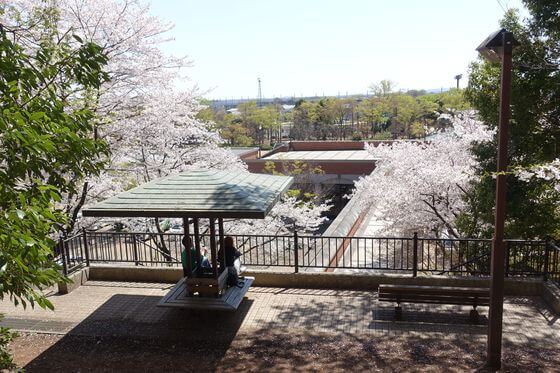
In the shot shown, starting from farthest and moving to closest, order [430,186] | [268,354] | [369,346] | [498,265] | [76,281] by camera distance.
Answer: [430,186]
[76,281]
[369,346]
[268,354]
[498,265]

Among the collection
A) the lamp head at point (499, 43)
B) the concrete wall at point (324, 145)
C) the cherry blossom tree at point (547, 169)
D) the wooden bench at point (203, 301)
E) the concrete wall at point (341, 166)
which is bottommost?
the concrete wall at point (341, 166)

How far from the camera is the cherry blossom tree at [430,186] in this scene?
1538cm

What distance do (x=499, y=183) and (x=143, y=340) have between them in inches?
240

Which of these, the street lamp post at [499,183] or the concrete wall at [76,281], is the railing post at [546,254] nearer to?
the street lamp post at [499,183]

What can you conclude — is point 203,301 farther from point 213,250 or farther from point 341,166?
point 341,166

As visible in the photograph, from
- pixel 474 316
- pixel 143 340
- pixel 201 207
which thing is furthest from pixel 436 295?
pixel 143 340

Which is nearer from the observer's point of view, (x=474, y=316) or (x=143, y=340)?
(x=143, y=340)

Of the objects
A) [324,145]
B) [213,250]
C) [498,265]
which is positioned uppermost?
[498,265]

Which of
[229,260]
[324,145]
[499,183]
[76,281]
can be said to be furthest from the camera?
[324,145]

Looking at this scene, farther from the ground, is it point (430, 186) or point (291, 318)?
point (430, 186)

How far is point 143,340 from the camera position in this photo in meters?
7.39

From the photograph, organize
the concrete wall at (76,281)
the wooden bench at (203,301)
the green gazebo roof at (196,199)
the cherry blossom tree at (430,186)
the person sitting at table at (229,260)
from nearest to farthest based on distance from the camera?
the green gazebo roof at (196,199) < the wooden bench at (203,301) < the person sitting at table at (229,260) < the concrete wall at (76,281) < the cherry blossom tree at (430,186)

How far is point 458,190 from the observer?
15836mm

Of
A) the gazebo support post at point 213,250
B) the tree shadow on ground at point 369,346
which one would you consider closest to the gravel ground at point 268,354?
the tree shadow on ground at point 369,346
